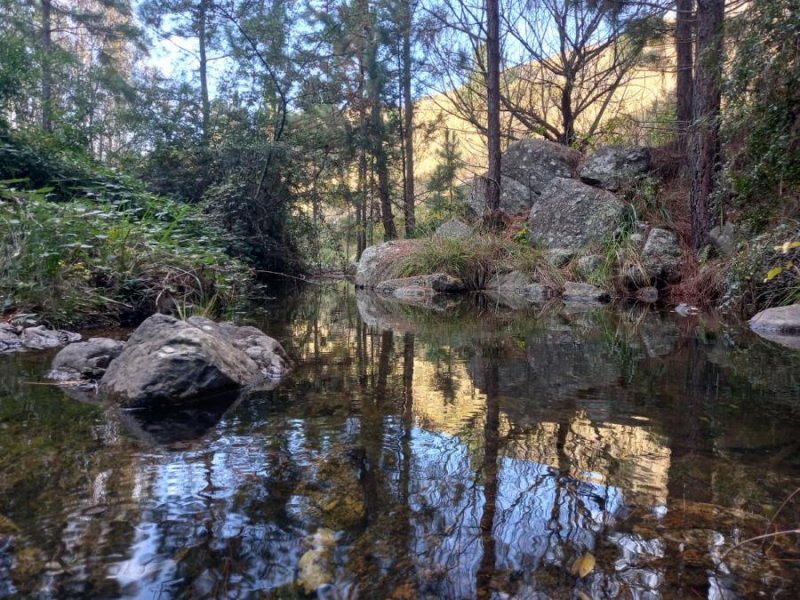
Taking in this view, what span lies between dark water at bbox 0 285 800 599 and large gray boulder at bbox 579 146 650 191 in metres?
6.86

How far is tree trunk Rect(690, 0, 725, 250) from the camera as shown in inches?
231

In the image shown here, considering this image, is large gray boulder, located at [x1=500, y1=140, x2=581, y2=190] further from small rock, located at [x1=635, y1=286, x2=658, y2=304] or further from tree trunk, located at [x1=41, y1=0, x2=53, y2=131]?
tree trunk, located at [x1=41, y1=0, x2=53, y2=131]

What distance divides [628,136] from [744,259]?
6920 millimetres

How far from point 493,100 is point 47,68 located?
8.33m

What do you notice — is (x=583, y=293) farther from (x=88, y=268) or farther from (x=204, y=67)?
(x=204, y=67)

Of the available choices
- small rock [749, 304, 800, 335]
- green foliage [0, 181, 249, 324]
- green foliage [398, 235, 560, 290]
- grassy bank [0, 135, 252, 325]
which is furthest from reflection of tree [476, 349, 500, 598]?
green foliage [398, 235, 560, 290]

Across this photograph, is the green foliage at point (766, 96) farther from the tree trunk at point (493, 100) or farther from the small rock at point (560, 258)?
the tree trunk at point (493, 100)

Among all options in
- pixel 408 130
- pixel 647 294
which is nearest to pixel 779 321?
pixel 647 294

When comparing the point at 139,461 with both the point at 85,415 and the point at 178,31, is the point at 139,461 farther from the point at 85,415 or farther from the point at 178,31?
the point at 178,31

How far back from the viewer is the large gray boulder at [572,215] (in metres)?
8.32

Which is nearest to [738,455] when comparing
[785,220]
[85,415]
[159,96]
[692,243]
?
[85,415]

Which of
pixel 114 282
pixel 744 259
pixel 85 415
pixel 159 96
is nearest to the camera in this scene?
pixel 85 415

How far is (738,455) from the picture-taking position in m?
1.66

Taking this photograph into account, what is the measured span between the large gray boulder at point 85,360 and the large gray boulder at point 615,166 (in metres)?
8.17
